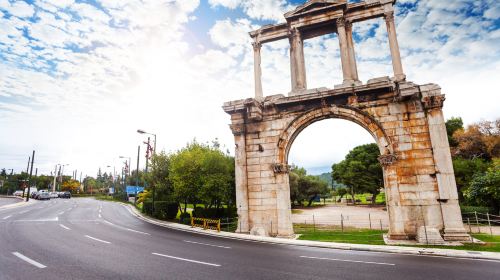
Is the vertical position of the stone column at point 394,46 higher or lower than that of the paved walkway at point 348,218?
higher

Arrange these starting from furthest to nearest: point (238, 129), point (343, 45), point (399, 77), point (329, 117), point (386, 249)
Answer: point (238, 129) → point (343, 45) → point (329, 117) → point (399, 77) → point (386, 249)

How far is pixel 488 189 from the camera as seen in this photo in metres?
20.4

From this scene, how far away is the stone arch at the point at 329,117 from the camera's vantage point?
14.9 meters

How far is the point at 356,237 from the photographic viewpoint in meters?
15.2

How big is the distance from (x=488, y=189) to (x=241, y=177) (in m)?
18.7

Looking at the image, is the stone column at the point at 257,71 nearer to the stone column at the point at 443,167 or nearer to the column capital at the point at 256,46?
the column capital at the point at 256,46

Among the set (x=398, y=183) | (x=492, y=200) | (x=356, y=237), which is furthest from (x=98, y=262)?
(x=492, y=200)

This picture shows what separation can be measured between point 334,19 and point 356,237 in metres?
13.1

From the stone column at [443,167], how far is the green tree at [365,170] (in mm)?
29138

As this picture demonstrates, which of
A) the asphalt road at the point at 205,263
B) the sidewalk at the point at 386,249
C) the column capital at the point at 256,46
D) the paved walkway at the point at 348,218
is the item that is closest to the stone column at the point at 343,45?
the column capital at the point at 256,46

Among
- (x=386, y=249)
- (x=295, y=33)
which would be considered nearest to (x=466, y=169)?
(x=386, y=249)

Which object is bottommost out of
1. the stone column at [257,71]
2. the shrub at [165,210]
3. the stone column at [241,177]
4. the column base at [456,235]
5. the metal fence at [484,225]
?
the metal fence at [484,225]

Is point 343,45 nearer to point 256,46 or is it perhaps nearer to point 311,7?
point 311,7

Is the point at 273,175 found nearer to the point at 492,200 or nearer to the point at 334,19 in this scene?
the point at 334,19
